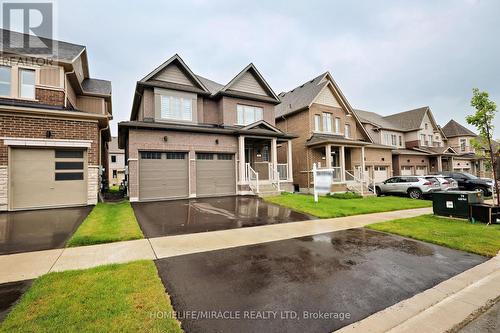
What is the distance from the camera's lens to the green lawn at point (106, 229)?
597 centimetres

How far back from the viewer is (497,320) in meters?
2.93

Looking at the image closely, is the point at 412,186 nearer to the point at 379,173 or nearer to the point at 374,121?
the point at 379,173

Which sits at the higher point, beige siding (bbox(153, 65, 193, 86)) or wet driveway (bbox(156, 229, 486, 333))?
beige siding (bbox(153, 65, 193, 86))

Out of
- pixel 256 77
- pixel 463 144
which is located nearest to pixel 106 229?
pixel 256 77

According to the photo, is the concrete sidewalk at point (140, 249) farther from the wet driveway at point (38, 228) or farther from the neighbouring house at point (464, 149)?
the neighbouring house at point (464, 149)

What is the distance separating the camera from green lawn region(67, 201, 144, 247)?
5.97 m

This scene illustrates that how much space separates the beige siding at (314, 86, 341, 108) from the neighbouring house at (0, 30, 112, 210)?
17.7 meters

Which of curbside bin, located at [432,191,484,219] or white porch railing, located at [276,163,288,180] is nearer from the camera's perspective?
curbside bin, located at [432,191,484,219]

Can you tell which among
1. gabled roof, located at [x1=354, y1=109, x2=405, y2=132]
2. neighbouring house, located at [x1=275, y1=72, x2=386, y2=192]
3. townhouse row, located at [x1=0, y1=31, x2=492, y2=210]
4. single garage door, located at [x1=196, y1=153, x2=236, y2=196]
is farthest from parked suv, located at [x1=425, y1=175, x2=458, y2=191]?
single garage door, located at [x1=196, y1=153, x2=236, y2=196]

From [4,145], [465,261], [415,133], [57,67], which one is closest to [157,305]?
[465,261]

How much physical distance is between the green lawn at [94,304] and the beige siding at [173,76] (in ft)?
47.5

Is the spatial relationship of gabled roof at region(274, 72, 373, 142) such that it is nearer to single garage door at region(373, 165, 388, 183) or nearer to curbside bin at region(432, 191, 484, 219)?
single garage door at region(373, 165, 388, 183)

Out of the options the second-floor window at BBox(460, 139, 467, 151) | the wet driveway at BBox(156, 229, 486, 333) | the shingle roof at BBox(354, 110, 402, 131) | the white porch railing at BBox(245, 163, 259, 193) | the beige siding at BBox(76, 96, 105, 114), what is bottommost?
the wet driveway at BBox(156, 229, 486, 333)

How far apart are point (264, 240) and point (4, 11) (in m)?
18.6
